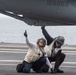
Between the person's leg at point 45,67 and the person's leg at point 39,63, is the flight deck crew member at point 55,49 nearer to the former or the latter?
the person's leg at point 45,67

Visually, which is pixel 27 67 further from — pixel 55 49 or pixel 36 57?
pixel 55 49

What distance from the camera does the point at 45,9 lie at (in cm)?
792

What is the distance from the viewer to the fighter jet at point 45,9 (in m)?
7.74

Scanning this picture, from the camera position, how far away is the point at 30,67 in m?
12.5

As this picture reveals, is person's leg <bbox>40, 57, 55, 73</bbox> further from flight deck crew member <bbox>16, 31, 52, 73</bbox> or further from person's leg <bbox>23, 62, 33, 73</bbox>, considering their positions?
person's leg <bbox>23, 62, 33, 73</bbox>

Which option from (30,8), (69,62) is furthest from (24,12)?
(69,62)

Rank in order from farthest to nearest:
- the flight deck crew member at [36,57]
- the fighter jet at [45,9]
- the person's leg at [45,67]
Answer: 1. the person's leg at [45,67]
2. the flight deck crew member at [36,57]
3. the fighter jet at [45,9]

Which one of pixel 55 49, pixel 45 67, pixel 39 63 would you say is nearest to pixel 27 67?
pixel 39 63

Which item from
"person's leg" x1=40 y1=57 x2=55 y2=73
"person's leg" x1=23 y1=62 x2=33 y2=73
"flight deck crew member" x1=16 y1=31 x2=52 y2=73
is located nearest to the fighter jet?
"flight deck crew member" x1=16 y1=31 x2=52 y2=73

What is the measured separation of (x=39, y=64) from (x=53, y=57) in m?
0.49

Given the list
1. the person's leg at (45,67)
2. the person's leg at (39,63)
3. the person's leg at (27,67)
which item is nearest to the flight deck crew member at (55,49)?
the person's leg at (45,67)

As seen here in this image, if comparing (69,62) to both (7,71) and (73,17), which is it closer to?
(7,71)

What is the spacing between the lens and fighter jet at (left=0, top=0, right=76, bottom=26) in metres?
7.74

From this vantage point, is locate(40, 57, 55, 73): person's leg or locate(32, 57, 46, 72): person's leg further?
locate(40, 57, 55, 73): person's leg
